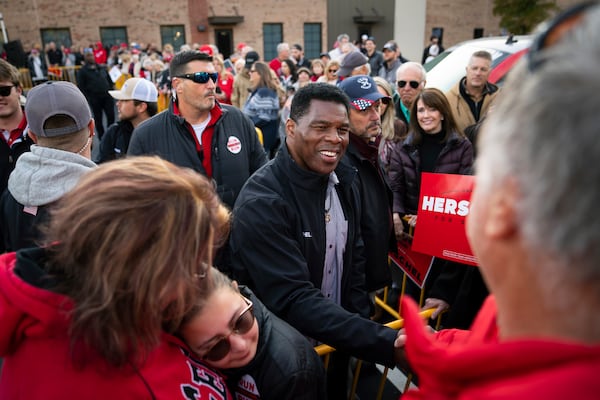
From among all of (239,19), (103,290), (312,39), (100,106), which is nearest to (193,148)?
(103,290)

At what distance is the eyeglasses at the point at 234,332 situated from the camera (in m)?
1.31

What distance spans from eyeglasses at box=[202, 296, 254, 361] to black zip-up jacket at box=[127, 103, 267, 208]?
2.21 m

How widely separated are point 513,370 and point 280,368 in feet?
2.94

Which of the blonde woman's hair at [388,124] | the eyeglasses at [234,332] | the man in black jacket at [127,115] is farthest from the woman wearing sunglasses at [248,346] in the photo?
the man in black jacket at [127,115]

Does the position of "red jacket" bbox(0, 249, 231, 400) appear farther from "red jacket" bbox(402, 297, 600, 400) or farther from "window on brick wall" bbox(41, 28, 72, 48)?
"window on brick wall" bbox(41, 28, 72, 48)

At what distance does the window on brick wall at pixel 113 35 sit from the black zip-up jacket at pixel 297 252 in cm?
2711

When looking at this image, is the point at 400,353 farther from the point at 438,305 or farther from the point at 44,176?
the point at 44,176

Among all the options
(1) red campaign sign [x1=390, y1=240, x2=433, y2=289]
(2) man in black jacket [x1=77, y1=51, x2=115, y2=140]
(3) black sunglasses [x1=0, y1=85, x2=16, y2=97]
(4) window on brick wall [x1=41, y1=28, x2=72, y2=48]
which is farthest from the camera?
(4) window on brick wall [x1=41, y1=28, x2=72, y2=48]

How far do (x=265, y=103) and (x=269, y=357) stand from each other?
19.2 feet

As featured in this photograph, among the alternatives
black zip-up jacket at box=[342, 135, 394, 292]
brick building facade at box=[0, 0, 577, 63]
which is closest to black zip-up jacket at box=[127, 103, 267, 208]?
black zip-up jacket at box=[342, 135, 394, 292]

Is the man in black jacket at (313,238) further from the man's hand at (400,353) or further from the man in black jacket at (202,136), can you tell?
the man in black jacket at (202,136)

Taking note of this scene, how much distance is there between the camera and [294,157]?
225cm

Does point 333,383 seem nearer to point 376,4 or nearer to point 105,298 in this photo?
point 105,298

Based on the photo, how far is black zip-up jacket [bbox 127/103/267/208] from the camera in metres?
3.62
